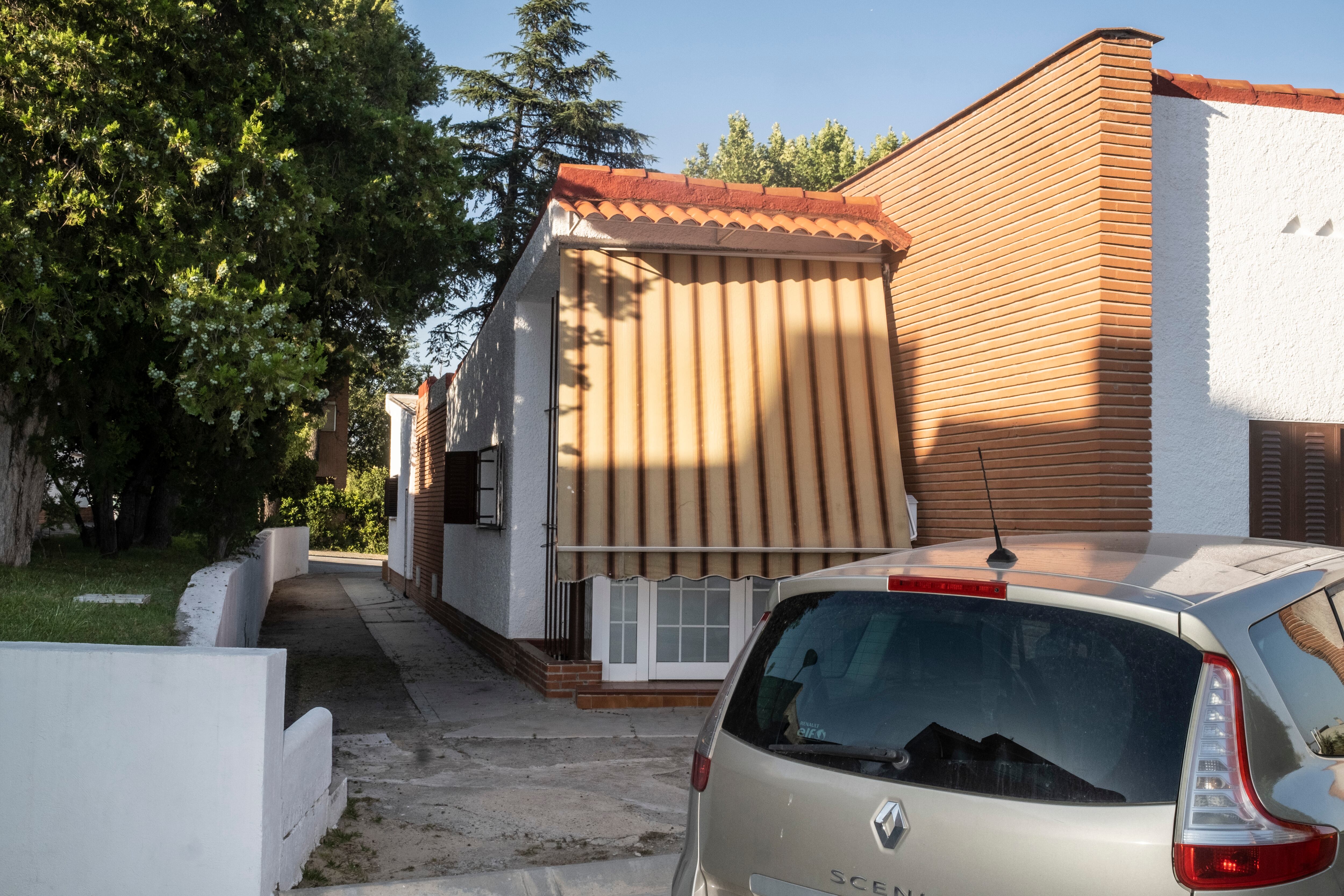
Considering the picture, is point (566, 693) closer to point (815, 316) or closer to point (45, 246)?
point (815, 316)

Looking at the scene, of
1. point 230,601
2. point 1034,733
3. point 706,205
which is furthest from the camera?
point 230,601

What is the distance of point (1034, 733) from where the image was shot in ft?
7.80

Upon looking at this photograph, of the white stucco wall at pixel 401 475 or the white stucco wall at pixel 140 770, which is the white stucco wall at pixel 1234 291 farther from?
the white stucco wall at pixel 401 475

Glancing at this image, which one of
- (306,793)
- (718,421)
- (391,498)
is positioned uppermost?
(718,421)

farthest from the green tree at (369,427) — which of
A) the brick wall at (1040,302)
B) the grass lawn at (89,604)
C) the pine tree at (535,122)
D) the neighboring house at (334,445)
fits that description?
the brick wall at (1040,302)

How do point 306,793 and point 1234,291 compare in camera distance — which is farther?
point 1234,291

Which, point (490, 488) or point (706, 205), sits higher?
point (706, 205)

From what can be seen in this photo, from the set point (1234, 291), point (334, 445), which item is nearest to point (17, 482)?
point (1234, 291)

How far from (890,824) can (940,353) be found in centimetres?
714

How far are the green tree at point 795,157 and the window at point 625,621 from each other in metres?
35.8

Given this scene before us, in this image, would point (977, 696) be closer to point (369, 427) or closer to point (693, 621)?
point (693, 621)

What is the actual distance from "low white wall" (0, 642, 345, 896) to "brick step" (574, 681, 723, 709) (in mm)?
4658

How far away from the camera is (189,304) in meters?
8.45

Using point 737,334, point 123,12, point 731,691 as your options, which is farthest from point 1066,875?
point 123,12
